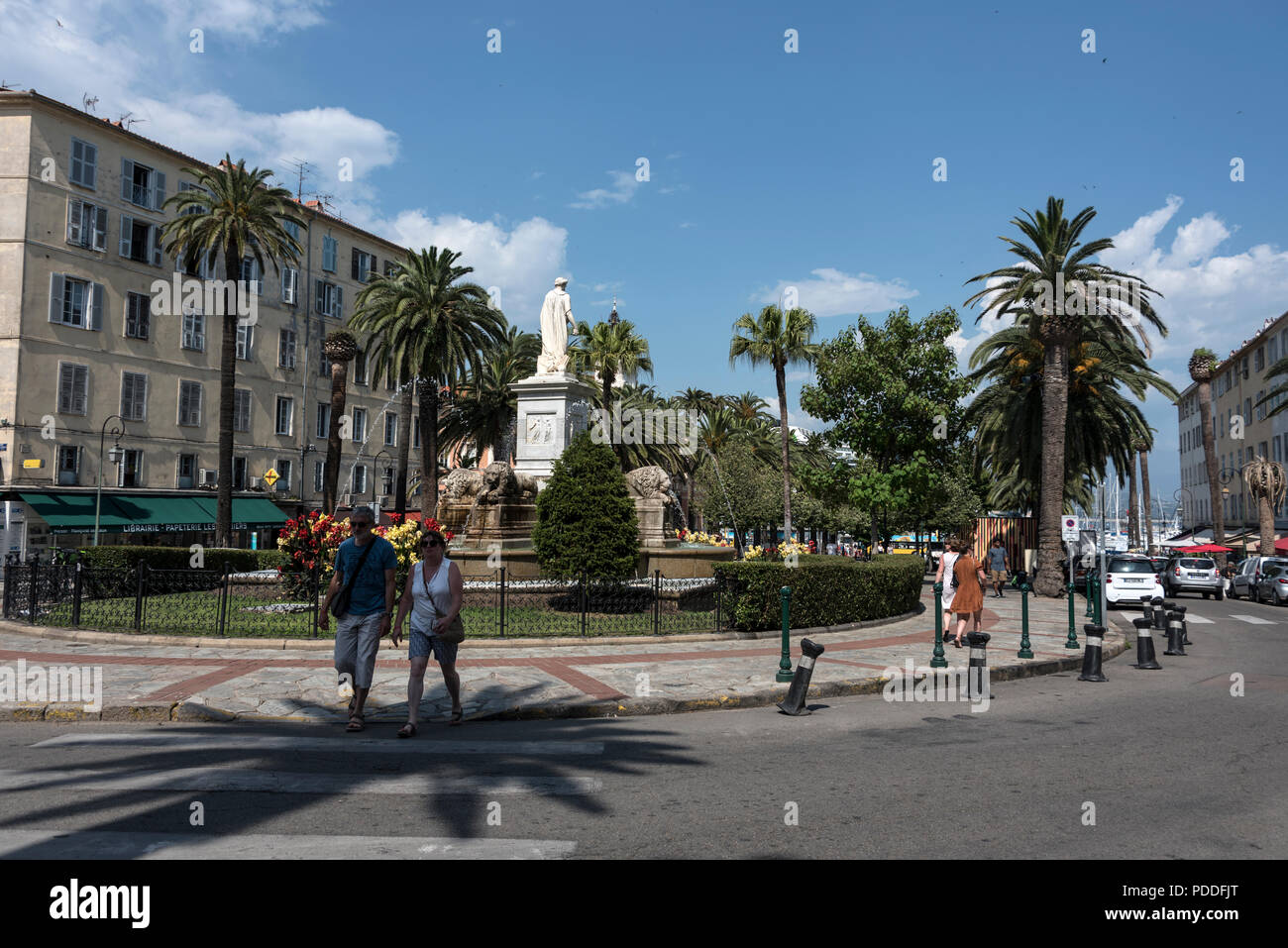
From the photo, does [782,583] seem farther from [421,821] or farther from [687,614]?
[421,821]

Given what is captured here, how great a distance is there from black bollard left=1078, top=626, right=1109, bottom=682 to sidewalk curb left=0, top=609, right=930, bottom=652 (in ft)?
14.7

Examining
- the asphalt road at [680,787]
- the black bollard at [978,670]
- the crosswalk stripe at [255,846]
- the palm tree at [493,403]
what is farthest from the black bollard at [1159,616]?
the palm tree at [493,403]

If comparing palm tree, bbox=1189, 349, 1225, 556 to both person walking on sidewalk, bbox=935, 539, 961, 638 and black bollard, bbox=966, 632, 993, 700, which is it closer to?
Result: person walking on sidewalk, bbox=935, 539, 961, 638

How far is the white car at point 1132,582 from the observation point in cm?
2602

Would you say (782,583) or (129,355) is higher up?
(129,355)

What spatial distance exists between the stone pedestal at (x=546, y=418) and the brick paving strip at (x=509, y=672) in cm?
855

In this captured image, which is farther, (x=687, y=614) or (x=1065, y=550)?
(x=1065, y=550)

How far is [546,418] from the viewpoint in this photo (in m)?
22.2

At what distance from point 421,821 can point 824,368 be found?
1383 inches

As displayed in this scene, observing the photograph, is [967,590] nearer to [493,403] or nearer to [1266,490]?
[493,403]

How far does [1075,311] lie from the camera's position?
1080 inches

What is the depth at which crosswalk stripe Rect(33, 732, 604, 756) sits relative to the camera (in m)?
7.34

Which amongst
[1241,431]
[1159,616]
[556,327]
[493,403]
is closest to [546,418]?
[556,327]
